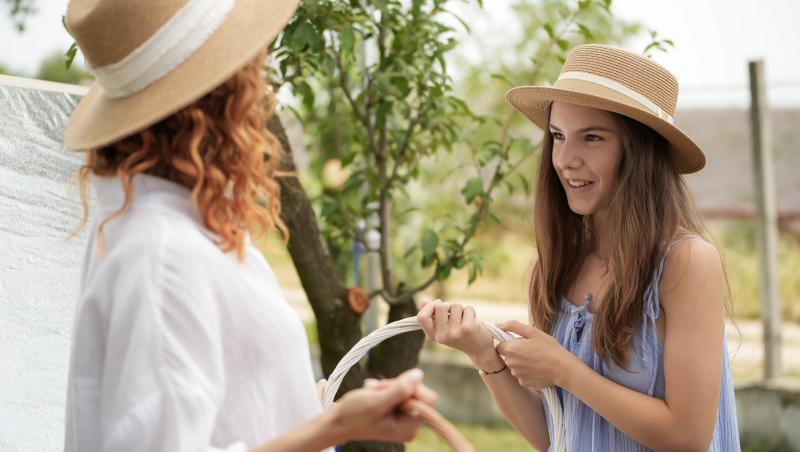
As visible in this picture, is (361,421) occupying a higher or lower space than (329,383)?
higher

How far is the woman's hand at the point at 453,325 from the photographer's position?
1.66m

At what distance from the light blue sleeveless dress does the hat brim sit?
0.64 ft

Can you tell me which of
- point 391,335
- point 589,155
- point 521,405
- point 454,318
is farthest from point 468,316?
point 589,155

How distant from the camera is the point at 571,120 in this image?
5.59ft

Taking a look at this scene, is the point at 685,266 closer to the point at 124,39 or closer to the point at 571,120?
the point at 571,120

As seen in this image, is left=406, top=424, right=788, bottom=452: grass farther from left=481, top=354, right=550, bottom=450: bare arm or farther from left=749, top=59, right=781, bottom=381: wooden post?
left=481, top=354, right=550, bottom=450: bare arm

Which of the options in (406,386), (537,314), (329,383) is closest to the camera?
(406,386)

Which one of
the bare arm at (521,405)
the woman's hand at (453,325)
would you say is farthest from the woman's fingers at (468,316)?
the bare arm at (521,405)

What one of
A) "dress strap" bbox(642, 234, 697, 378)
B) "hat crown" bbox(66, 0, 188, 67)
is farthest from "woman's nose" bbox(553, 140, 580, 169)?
"hat crown" bbox(66, 0, 188, 67)

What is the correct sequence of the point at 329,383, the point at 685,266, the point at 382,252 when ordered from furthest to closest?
1. the point at 382,252
2. the point at 329,383
3. the point at 685,266

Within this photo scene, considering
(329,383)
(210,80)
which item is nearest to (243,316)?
(210,80)

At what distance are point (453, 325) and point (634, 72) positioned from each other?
60 centimetres

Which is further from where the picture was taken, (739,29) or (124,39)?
(739,29)

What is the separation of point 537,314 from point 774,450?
2.79 metres
